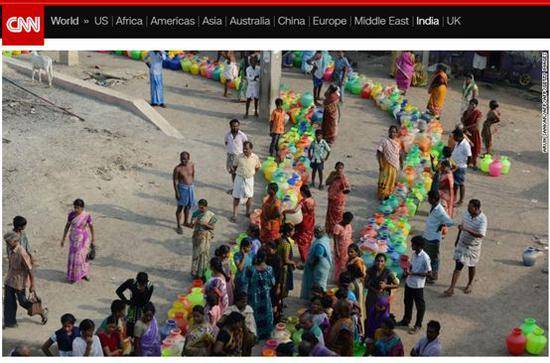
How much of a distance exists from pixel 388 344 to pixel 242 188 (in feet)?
17.2

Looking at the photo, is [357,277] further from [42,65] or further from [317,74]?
[42,65]

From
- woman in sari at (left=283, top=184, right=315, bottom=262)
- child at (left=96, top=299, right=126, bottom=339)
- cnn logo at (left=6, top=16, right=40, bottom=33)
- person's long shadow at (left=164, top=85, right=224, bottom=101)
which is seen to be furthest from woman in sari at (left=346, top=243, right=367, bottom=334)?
person's long shadow at (left=164, top=85, right=224, bottom=101)

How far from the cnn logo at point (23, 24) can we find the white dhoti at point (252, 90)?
7715mm

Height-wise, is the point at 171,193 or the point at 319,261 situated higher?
the point at 171,193

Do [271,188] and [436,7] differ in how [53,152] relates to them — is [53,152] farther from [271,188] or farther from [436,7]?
[436,7]

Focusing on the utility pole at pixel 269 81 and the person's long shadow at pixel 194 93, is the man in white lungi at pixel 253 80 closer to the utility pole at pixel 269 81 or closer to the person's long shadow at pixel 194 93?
the utility pole at pixel 269 81

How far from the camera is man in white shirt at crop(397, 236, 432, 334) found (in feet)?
37.3

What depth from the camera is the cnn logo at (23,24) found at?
11.2 meters

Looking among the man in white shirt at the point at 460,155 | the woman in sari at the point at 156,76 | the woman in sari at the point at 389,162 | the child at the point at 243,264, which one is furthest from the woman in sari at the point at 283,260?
the woman in sari at the point at 156,76

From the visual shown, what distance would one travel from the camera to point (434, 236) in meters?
12.4

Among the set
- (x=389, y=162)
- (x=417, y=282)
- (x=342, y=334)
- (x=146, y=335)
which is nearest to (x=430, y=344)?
(x=342, y=334)

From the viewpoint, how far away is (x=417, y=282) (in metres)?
11.5

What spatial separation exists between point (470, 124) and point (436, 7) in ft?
19.5

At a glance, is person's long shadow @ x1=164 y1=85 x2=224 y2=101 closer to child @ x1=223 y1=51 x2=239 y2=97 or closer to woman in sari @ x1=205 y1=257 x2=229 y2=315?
child @ x1=223 y1=51 x2=239 y2=97
